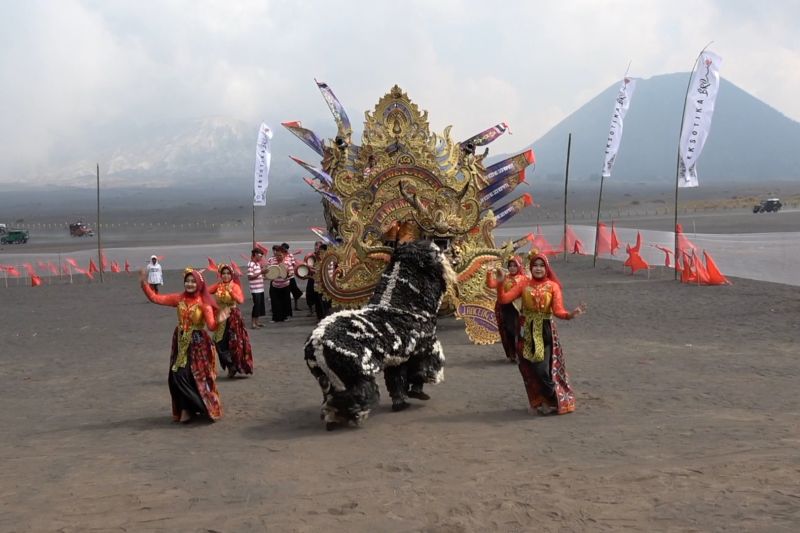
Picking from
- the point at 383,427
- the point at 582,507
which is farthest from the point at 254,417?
the point at 582,507

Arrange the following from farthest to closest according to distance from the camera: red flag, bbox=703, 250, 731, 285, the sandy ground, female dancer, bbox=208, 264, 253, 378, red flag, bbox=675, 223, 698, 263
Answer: red flag, bbox=675, 223, 698, 263
red flag, bbox=703, 250, 731, 285
female dancer, bbox=208, 264, 253, 378
the sandy ground

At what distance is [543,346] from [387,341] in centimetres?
161

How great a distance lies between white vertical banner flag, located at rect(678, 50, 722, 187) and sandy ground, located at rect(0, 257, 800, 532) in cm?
698

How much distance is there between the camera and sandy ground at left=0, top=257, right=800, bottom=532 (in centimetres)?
559

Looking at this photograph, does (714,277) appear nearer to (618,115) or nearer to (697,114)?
(697,114)

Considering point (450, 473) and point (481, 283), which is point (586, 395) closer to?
point (450, 473)

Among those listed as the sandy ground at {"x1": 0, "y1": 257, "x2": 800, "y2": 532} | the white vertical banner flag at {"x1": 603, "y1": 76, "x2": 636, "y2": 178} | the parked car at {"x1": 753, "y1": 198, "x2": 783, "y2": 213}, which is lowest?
the sandy ground at {"x1": 0, "y1": 257, "x2": 800, "y2": 532}

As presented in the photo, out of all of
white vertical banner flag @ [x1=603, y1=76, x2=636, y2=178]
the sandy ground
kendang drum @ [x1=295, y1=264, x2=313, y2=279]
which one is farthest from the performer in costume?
white vertical banner flag @ [x1=603, y1=76, x2=636, y2=178]

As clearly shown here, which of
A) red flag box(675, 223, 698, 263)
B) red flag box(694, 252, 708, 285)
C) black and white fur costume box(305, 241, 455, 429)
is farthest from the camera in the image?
red flag box(675, 223, 698, 263)

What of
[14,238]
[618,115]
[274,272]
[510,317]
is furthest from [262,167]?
[14,238]

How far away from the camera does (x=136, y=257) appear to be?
3684 cm

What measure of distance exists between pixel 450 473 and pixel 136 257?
3301 centimetres

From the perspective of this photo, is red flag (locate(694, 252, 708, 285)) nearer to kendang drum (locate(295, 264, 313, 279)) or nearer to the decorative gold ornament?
the decorative gold ornament

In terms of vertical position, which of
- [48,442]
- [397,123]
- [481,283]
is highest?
[397,123]
